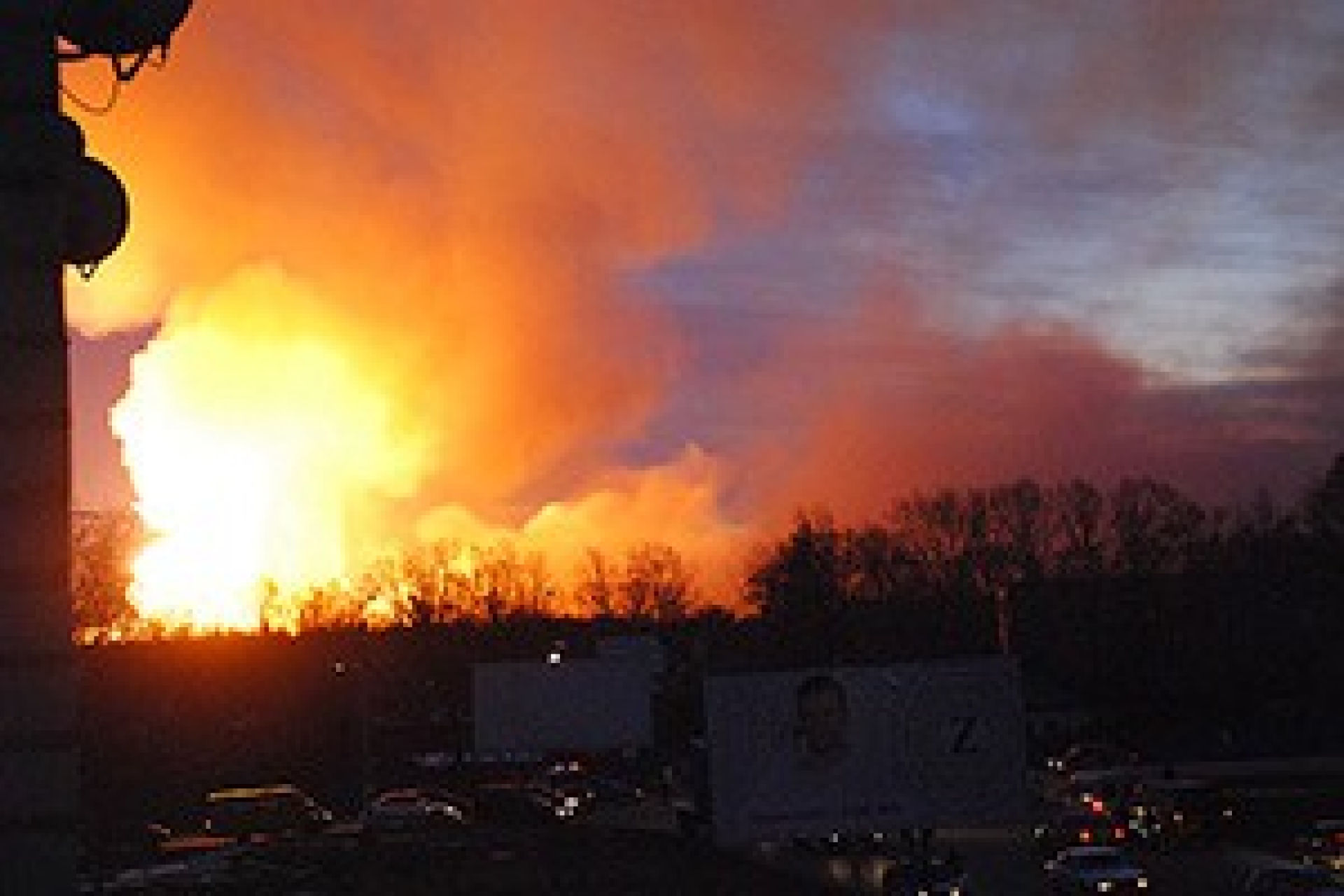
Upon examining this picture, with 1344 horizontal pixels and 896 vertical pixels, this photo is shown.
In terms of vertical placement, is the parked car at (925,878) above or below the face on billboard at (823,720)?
below

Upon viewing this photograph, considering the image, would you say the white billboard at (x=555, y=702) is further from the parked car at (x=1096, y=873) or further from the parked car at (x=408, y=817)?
the parked car at (x=1096, y=873)

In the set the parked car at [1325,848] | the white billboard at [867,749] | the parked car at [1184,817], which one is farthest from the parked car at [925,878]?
the parked car at [1184,817]

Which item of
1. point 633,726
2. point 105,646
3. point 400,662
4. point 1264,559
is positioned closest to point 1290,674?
point 1264,559

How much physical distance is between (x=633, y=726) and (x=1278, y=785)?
3135cm

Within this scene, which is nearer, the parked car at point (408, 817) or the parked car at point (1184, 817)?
the parked car at point (408, 817)

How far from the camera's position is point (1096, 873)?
34688mm

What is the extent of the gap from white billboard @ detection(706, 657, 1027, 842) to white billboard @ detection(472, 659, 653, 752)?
37.4 m

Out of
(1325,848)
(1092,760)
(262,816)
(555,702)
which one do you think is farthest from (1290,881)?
(555,702)

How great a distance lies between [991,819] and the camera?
36.4m

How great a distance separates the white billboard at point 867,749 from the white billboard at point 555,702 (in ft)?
123

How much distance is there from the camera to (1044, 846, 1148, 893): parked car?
34.4 meters

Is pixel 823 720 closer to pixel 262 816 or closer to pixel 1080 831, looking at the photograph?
pixel 1080 831

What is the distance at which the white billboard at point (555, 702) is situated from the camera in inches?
3027

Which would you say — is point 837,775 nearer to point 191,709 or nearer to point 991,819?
point 991,819
